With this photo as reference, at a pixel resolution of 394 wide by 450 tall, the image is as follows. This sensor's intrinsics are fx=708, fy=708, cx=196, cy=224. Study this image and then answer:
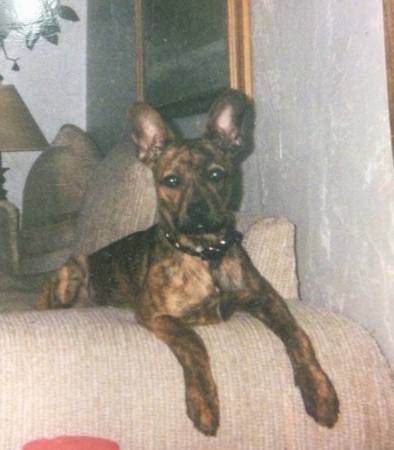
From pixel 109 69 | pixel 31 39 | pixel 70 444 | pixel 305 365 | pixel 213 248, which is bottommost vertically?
pixel 70 444

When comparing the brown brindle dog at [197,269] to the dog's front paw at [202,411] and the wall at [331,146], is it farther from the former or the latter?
the wall at [331,146]

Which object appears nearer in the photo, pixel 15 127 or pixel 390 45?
pixel 390 45

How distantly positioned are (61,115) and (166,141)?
2.94 m

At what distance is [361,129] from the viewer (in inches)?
82.4

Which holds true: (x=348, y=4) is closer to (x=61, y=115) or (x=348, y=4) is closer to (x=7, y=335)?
(x=7, y=335)

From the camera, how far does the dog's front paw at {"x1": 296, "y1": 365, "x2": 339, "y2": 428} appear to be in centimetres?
190

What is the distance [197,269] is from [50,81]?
132 inches

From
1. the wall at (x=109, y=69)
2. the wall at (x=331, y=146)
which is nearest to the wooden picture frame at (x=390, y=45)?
the wall at (x=331, y=146)

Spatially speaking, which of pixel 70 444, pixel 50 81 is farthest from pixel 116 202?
pixel 50 81

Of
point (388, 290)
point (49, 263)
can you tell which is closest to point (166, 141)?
point (388, 290)

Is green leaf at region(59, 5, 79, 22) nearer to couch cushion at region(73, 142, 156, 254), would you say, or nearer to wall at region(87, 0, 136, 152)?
wall at region(87, 0, 136, 152)

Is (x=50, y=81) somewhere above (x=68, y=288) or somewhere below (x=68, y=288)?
above

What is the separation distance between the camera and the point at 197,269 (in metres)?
2.27

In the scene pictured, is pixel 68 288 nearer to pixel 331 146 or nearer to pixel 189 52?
pixel 331 146
